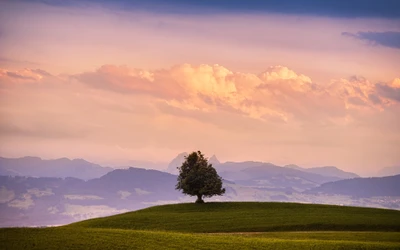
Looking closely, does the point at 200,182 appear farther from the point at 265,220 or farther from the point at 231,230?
the point at 231,230

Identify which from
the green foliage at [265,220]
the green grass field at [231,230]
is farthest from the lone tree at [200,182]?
the green foliage at [265,220]

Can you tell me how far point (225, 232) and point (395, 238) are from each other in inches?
982

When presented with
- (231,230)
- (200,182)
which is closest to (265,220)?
(231,230)

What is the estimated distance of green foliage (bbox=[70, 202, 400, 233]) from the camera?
82.4m

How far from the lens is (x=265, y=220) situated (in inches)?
3460

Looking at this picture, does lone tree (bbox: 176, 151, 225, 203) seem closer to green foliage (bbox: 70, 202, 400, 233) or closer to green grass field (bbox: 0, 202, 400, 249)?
green grass field (bbox: 0, 202, 400, 249)

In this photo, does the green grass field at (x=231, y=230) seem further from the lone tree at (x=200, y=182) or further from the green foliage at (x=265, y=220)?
the lone tree at (x=200, y=182)

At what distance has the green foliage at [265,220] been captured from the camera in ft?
270

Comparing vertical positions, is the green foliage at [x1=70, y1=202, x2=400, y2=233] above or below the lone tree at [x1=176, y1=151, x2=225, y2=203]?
below

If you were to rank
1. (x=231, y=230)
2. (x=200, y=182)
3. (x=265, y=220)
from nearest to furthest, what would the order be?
(x=231, y=230)
(x=265, y=220)
(x=200, y=182)

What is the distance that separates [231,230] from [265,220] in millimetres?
9086

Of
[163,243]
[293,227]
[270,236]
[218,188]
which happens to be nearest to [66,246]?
[163,243]

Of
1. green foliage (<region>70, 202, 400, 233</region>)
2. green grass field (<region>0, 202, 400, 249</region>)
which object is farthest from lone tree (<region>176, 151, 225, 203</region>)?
green foliage (<region>70, 202, 400, 233</region>)

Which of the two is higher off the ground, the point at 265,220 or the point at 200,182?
the point at 200,182
